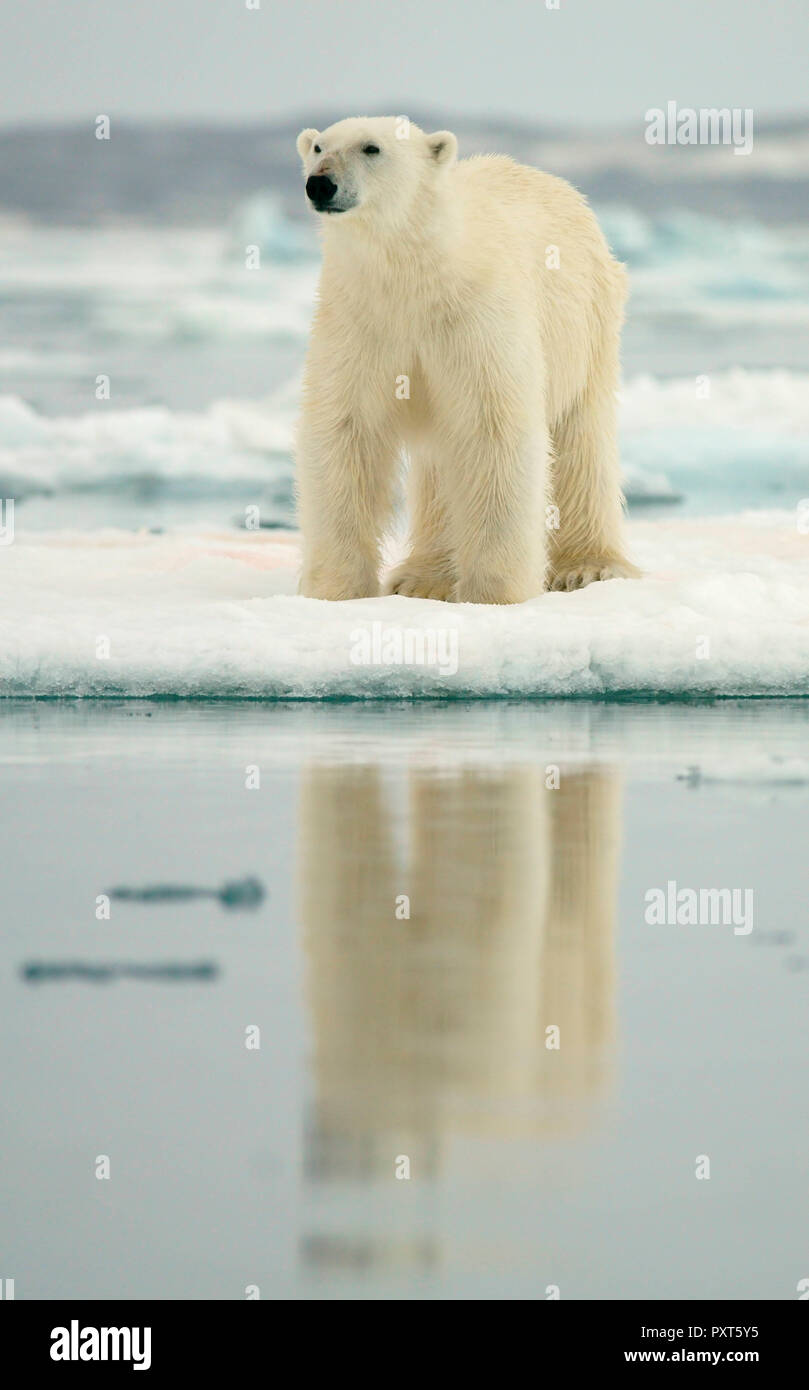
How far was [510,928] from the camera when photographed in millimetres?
2389

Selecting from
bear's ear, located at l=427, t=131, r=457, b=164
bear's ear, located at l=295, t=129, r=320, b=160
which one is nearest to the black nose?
bear's ear, located at l=295, t=129, r=320, b=160

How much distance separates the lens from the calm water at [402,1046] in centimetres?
151

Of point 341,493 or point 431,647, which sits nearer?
point 431,647

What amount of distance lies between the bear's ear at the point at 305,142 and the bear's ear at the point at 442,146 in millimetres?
391

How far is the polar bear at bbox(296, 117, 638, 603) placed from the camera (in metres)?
5.78

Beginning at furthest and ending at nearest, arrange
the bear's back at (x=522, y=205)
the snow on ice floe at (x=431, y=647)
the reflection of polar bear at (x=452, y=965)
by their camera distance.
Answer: the bear's back at (x=522, y=205) → the snow on ice floe at (x=431, y=647) → the reflection of polar bear at (x=452, y=965)

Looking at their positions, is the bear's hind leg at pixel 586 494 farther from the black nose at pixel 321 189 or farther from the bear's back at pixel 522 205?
the black nose at pixel 321 189

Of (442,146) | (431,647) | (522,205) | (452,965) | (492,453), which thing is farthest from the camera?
(522,205)

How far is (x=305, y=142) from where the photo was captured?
19.3ft

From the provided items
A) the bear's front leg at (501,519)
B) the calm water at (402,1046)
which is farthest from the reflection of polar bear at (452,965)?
the bear's front leg at (501,519)

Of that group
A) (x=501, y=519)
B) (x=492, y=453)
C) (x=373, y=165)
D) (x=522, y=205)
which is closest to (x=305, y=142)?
(x=373, y=165)

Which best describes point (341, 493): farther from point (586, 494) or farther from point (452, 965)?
point (452, 965)

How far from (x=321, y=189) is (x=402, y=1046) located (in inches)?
164
